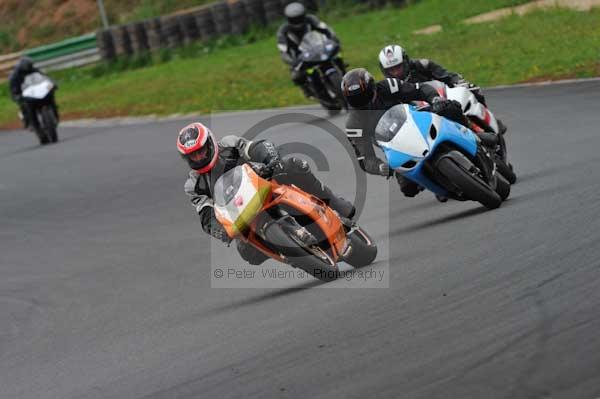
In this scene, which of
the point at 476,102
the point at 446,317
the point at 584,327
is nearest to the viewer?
the point at 584,327

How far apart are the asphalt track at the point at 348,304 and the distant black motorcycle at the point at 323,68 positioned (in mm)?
3643

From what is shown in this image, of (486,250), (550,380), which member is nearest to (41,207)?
(486,250)

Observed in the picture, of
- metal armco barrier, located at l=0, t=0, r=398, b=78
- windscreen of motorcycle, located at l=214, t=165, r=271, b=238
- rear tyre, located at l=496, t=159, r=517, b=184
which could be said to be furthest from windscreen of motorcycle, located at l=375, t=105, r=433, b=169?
metal armco barrier, located at l=0, t=0, r=398, b=78

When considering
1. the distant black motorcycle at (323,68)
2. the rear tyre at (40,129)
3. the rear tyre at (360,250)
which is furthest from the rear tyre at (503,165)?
the rear tyre at (40,129)

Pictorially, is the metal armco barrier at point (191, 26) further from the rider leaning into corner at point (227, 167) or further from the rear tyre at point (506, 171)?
the rider leaning into corner at point (227, 167)

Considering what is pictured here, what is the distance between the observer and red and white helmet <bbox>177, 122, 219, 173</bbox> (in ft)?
28.6

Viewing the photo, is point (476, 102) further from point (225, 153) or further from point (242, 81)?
point (242, 81)

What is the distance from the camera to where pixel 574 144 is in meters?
12.4

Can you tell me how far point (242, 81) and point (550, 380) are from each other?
2047 cm

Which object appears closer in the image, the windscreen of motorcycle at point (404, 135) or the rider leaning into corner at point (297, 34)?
the windscreen of motorcycle at point (404, 135)

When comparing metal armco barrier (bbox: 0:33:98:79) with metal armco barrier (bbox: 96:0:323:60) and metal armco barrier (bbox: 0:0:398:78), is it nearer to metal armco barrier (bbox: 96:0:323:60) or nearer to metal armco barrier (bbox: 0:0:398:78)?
metal armco barrier (bbox: 0:0:398:78)

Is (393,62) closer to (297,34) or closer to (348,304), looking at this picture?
(348,304)

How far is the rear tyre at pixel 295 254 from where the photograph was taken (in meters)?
8.49

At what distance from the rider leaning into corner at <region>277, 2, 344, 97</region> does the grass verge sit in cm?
216
